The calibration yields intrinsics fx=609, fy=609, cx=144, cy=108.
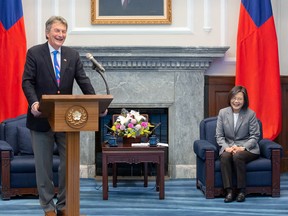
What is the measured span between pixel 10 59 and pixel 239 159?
2.96 meters

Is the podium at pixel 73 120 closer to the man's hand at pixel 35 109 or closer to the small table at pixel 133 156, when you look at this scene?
the man's hand at pixel 35 109

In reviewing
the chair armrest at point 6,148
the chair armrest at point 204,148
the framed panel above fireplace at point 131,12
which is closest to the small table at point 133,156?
the chair armrest at point 204,148

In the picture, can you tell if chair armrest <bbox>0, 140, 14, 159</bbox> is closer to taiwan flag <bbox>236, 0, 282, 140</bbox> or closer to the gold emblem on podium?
the gold emblem on podium

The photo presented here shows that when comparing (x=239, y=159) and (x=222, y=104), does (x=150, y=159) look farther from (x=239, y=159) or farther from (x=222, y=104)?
(x=222, y=104)

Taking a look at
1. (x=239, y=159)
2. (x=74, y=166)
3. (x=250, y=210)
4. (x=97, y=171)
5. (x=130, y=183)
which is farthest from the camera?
(x=97, y=171)

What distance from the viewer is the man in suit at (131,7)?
24.3ft

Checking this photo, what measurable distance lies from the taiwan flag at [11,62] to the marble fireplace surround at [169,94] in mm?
736

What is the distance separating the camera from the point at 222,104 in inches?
295

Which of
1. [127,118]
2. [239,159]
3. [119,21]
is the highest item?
[119,21]

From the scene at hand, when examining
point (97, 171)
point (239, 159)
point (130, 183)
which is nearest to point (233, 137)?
point (239, 159)

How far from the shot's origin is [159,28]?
7.46 metres

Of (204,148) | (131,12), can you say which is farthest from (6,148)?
(131,12)

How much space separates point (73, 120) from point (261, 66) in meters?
4.01

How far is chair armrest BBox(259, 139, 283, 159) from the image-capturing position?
6.12 m
